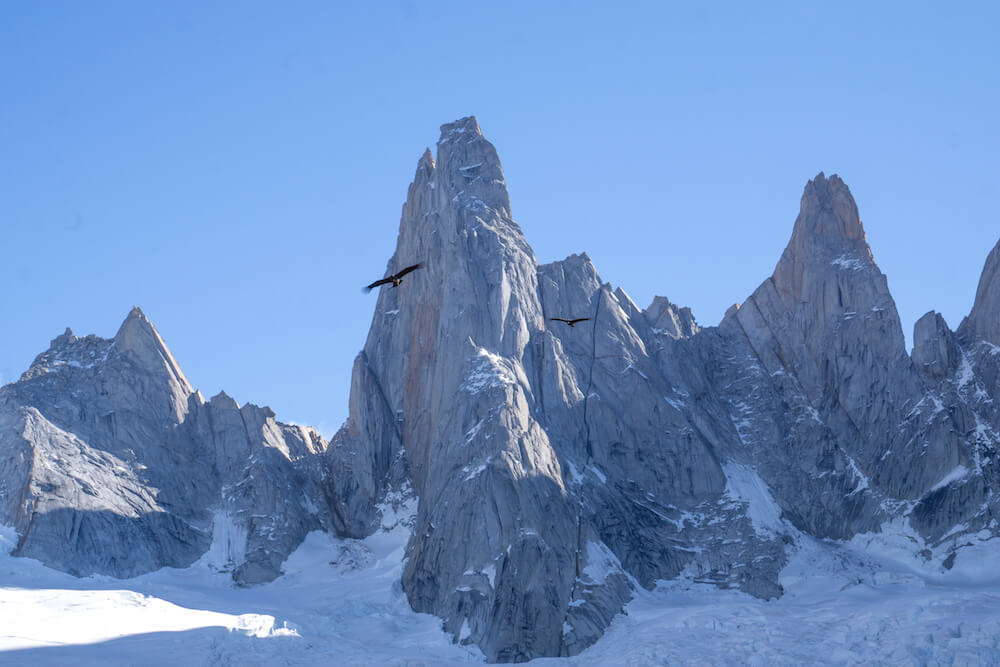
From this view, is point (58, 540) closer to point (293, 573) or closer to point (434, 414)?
point (293, 573)

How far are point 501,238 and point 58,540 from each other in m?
59.8

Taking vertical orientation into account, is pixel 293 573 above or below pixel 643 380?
below

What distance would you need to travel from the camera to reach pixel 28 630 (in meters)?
107

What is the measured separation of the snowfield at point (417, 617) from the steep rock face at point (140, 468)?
3.35 m

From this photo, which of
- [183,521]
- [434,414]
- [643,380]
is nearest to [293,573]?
[183,521]

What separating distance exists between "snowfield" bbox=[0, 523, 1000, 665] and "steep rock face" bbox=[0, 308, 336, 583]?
3352 mm

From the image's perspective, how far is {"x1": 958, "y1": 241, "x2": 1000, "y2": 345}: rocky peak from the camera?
145 meters

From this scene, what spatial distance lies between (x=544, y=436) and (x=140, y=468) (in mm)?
47985

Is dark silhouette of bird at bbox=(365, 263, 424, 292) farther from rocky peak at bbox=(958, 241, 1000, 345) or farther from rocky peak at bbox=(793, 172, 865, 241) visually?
rocky peak at bbox=(793, 172, 865, 241)

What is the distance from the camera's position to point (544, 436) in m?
132

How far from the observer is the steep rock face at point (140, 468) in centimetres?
13288

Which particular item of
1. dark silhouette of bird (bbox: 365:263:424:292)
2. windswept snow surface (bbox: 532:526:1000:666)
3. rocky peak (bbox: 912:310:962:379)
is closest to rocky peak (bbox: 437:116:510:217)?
rocky peak (bbox: 912:310:962:379)

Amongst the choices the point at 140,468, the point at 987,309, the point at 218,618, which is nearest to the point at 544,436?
the point at 218,618

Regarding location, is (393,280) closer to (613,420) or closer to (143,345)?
(613,420)
